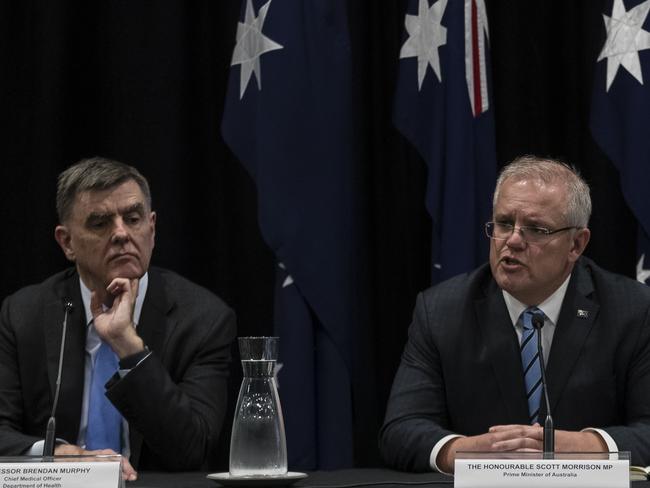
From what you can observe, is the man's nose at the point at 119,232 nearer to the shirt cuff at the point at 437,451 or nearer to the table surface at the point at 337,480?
the table surface at the point at 337,480

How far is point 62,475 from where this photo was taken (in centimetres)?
245

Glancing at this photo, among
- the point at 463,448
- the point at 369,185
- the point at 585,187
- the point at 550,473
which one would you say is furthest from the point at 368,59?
the point at 550,473

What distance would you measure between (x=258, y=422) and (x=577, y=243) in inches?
61.0

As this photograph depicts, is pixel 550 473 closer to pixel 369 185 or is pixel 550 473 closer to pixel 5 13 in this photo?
pixel 369 185

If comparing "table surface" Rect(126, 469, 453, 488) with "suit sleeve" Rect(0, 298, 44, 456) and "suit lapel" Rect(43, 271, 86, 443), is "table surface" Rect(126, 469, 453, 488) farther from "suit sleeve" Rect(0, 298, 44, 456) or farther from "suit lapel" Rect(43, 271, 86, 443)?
"suit sleeve" Rect(0, 298, 44, 456)

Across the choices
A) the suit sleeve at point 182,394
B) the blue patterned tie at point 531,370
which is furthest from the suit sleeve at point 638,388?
the suit sleeve at point 182,394

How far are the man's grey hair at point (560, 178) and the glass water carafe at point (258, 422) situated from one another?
129cm

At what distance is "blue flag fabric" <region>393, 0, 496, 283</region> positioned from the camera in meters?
4.57

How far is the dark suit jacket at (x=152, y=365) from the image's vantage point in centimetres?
353

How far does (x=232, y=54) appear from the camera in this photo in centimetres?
505

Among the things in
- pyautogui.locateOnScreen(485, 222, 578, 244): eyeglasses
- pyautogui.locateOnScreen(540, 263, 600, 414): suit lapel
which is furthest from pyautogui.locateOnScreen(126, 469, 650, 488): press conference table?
pyautogui.locateOnScreen(485, 222, 578, 244): eyeglasses

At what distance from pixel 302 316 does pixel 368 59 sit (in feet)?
4.24

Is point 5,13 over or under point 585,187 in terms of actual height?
over

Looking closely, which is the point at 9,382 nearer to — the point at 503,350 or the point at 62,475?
the point at 62,475
